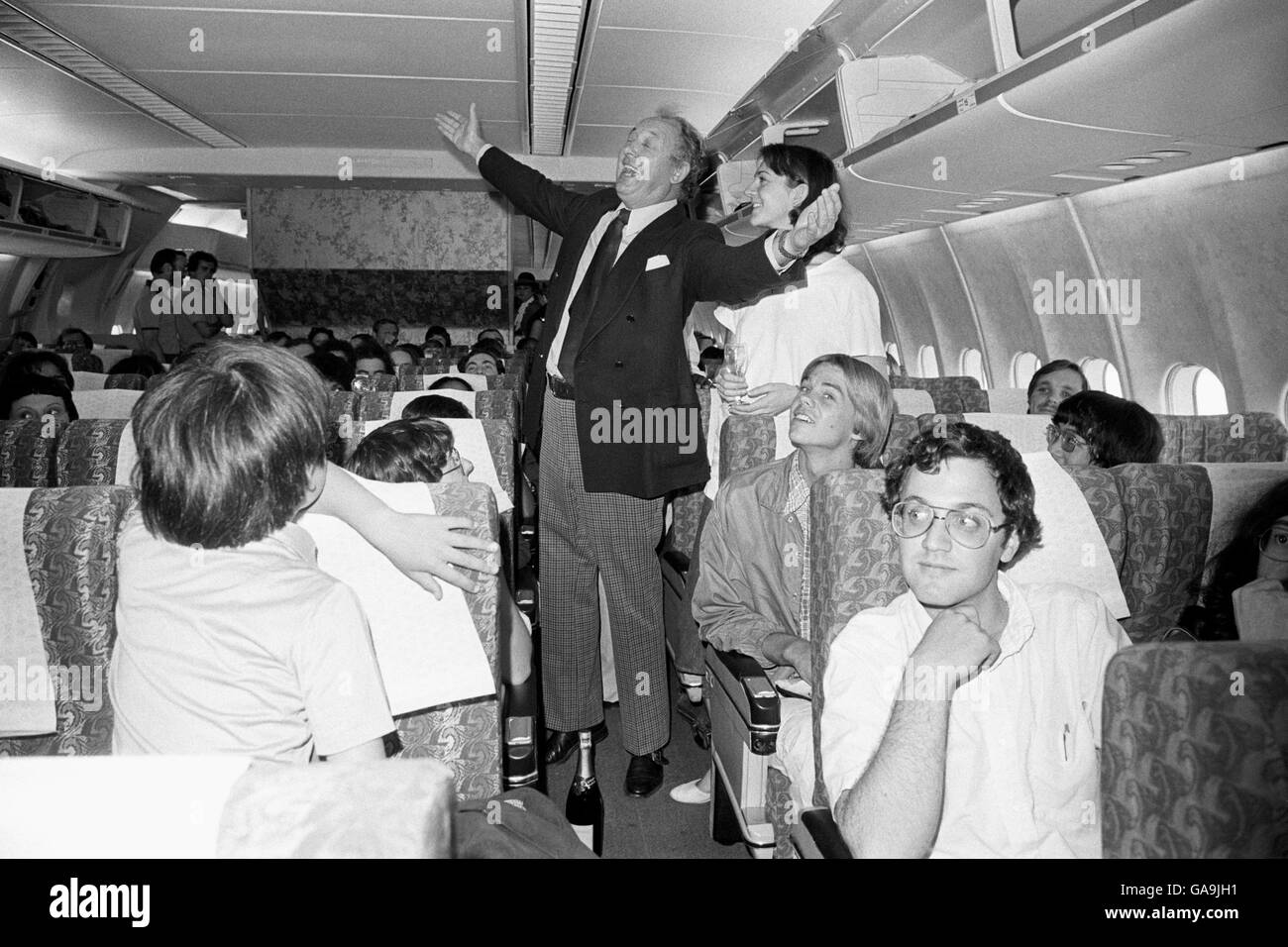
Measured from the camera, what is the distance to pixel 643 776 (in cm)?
338

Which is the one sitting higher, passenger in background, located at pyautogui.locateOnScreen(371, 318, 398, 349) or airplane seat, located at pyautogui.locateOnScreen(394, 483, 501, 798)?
passenger in background, located at pyautogui.locateOnScreen(371, 318, 398, 349)

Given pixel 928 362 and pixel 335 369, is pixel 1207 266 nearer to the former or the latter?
pixel 928 362

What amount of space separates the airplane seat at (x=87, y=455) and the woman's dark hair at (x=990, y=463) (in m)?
2.87

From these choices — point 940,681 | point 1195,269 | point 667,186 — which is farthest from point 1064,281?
point 940,681

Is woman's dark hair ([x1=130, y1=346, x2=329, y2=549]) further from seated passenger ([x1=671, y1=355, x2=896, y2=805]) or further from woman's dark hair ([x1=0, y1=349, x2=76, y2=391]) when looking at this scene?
→ woman's dark hair ([x1=0, y1=349, x2=76, y2=391])

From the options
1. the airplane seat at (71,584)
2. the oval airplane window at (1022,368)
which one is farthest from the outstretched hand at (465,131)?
the oval airplane window at (1022,368)

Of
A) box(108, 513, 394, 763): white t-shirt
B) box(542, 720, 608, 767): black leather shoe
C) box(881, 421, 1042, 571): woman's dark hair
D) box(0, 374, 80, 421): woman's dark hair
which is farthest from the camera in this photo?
box(0, 374, 80, 421): woman's dark hair

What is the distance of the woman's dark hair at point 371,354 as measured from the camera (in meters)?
7.55

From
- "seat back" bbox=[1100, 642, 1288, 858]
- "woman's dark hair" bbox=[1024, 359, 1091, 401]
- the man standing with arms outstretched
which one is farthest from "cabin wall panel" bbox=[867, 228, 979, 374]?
"seat back" bbox=[1100, 642, 1288, 858]

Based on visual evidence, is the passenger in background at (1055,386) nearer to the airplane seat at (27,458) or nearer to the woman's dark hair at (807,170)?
the woman's dark hair at (807,170)

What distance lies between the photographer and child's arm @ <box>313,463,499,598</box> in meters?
1.66

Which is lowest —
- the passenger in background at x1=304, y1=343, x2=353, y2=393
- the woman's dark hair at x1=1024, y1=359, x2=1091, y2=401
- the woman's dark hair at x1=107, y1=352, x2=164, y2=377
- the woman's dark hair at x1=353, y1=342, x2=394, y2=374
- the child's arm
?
the child's arm

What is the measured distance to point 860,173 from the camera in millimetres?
5488

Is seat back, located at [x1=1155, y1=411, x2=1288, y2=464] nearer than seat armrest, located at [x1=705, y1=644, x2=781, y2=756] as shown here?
No
